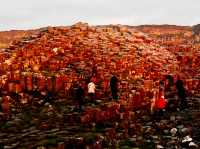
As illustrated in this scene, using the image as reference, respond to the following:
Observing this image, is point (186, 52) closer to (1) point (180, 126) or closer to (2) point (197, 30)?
(1) point (180, 126)

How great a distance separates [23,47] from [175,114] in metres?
20.4

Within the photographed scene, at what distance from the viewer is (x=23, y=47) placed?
47.3m

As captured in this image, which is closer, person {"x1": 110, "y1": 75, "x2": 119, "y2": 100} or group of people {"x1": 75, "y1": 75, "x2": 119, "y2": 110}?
group of people {"x1": 75, "y1": 75, "x2": 119, "y2": 110}

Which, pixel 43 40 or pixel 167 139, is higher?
pixel 43 40

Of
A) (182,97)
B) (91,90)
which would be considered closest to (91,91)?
(91,90)

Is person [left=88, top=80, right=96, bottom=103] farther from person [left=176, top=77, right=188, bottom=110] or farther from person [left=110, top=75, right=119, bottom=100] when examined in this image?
person [left=176, top=77, right=188, bottom=110]

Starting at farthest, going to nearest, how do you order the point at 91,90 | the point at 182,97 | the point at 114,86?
the point at 91,90
the point at 114,86
the point at 182,97

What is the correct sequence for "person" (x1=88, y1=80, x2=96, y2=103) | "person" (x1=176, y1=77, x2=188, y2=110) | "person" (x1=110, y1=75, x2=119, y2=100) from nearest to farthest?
"person" (x1=176, y1=77, x2=188, y2=110), "person" (x1=110, y1=75, x2=119, y2=100), "person" (x1=88, y1=80, x2=96, y2=103)

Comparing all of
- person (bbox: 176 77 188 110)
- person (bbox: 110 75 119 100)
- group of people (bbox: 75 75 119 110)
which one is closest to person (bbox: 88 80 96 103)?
group of people (bbox: 75 75 119 110)

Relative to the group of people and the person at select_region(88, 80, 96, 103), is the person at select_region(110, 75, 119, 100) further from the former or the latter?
the person at select_region(88, 80, 96, 103)

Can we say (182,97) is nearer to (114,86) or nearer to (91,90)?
(114,86)

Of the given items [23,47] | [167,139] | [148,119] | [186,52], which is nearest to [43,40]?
[23,47]

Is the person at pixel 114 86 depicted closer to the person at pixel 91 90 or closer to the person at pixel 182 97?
the person at pixel 91 90

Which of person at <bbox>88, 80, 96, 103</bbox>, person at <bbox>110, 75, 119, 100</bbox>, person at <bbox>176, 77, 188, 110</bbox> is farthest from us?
person at <bbox>88, 80, 96, 103</bbox>
